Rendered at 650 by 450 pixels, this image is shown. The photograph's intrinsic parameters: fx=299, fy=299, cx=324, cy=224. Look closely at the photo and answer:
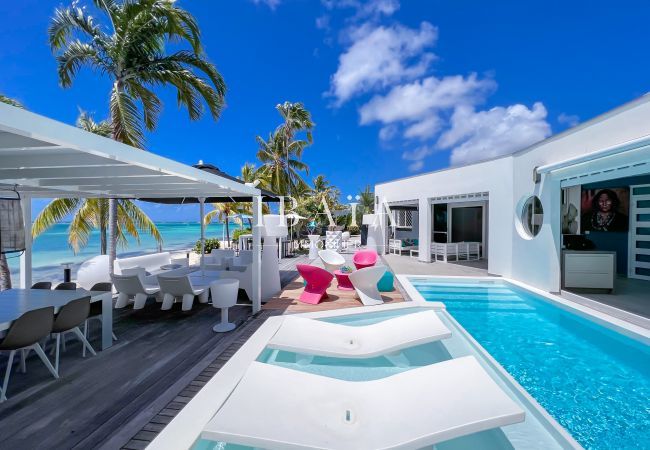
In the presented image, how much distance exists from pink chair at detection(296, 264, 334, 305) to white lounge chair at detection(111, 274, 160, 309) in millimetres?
3243

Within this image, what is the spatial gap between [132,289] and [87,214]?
6832 millimetres

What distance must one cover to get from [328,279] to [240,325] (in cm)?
219

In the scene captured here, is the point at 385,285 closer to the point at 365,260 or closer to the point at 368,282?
the point at 365,260

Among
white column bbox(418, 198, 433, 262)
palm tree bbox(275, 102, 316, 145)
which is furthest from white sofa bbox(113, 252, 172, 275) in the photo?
palm tree bbox(275, 102, 316, 145)

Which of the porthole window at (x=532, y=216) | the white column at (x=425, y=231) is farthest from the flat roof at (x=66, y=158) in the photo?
the white column at (x=425, y=231)

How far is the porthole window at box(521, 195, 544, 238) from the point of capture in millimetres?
8562

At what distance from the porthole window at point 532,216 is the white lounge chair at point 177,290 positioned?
29.7 ft

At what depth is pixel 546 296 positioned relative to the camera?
7523 millimetres

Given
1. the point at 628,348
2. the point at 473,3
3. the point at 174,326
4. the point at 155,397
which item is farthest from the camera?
the point at 473,3

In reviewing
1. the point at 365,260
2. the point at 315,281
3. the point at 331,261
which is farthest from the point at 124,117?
the point at 365,260

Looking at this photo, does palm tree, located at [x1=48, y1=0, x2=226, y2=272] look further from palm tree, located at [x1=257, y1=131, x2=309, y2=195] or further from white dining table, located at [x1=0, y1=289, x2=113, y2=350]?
palm tree, located at [x1=257, y1=131, x2=309, y2=195]

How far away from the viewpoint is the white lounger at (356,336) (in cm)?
360

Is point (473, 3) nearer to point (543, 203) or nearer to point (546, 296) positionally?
point (543, 203)

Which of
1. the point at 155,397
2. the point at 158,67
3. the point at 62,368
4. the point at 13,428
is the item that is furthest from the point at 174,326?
the point at 158,67
